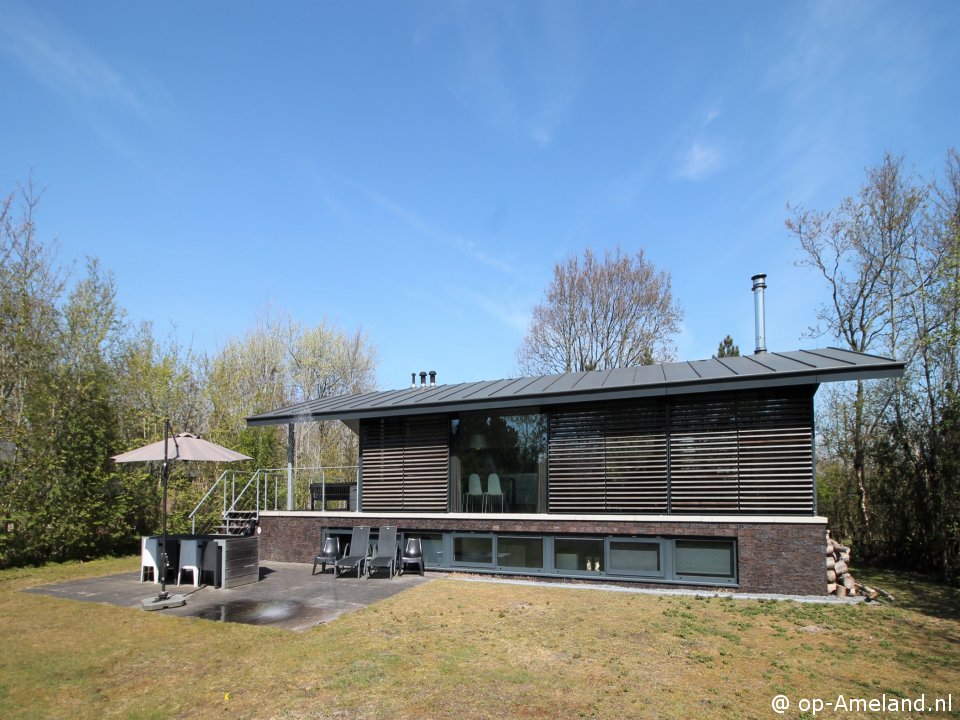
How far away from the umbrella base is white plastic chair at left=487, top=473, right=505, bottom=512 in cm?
538

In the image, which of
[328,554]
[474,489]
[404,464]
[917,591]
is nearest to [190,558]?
[328,554]

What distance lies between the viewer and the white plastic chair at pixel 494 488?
11.3 m

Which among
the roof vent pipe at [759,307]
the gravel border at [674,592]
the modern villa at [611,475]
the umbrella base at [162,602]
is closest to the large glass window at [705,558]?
the modern villa at [611,475]

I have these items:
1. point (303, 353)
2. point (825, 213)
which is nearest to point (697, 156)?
point (825, 213)

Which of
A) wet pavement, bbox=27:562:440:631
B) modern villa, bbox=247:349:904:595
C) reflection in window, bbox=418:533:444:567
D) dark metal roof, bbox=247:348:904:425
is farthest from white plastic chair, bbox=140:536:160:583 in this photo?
reflection in window, bbox=418:533:444:567

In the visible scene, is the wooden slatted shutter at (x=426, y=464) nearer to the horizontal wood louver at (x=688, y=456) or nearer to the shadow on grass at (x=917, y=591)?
the horizontal wood louver at (x=688, y=456)

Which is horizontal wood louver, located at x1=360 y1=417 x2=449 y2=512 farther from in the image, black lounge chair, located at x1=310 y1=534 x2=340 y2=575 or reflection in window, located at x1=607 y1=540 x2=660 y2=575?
reflection in window, located at x1=607 y1=540 x2=660 y2=575

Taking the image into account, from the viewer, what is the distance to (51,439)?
12.4m

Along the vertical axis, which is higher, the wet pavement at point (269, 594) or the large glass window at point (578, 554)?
the large glass window at point (578, 554)

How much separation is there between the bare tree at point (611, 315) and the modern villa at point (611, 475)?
12.9 m

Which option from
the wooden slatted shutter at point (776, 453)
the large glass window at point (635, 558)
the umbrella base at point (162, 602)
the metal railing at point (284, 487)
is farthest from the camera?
the metal railing at point (284, 487)

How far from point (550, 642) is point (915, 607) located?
19.0ft

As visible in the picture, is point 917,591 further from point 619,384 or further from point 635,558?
point 619,384

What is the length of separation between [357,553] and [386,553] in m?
0.61
